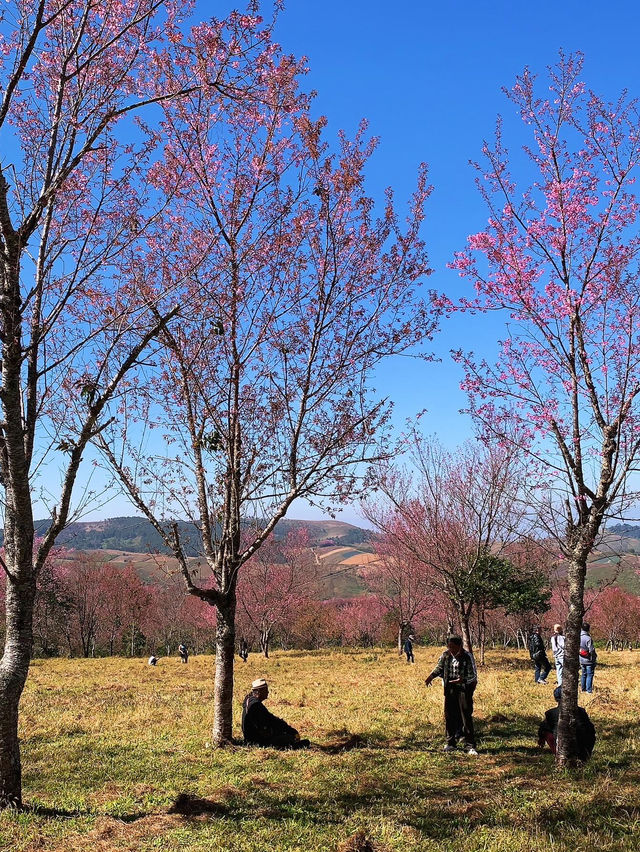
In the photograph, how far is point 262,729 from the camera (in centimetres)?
898

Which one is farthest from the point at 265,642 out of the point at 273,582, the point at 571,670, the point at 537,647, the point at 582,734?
the point at 571,670

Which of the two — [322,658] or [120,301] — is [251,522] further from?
[322,658]

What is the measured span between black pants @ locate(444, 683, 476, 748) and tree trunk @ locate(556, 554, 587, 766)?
1479 millimetres

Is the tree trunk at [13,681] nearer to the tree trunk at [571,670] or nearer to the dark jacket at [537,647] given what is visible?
the tree trunk at [571,670]

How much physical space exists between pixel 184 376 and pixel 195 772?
5.78m

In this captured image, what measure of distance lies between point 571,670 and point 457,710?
2.09m

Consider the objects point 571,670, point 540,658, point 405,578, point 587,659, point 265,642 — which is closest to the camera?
point 571,670

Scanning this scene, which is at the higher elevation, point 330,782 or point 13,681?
point 13,681

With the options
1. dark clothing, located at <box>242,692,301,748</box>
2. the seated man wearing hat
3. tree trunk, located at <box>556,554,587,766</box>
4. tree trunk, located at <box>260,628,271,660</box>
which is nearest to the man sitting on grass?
tree trunk, located at <box>556,554,587,766</box>

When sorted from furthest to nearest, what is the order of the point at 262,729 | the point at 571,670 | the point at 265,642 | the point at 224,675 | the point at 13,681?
the point at 265,642 → the point at 224,675 → the point at 262,729 → the point at 571,670 → the point at 13,681

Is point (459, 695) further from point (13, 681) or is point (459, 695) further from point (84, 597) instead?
point (84, 597)

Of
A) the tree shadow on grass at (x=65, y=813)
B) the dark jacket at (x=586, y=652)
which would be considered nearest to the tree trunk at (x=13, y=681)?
the tree shadow on grass at (x=65, y=813)

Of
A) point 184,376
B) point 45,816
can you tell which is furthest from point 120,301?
point 45,816

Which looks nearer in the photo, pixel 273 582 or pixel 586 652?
pixel 586 652
